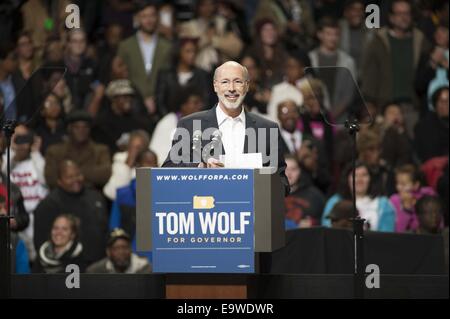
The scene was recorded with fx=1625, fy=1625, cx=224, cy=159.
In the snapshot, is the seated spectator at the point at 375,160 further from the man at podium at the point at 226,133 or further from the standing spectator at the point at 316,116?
the man at podium at the point at 226,133

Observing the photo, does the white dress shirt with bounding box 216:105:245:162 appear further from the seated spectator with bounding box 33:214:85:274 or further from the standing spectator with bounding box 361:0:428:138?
the standing spectator with bounding box 361:0:428:138

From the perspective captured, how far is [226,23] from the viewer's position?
54.0ft

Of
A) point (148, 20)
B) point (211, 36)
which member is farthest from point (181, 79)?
point (211, 36)

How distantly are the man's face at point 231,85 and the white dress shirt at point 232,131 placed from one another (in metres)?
0.11

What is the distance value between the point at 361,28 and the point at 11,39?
11.2 feet

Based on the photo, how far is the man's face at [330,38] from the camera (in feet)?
51.0

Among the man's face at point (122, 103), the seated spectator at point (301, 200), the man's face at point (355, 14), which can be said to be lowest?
the seated spectator at point (301, 200)

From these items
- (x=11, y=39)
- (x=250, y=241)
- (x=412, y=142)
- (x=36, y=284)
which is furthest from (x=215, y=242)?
(x=11, y=39)

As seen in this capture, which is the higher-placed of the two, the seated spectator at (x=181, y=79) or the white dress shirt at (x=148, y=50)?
the white dress shirt at (x=148, y=50)

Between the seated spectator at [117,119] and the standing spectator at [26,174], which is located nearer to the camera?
the standing spectator at [26,174]

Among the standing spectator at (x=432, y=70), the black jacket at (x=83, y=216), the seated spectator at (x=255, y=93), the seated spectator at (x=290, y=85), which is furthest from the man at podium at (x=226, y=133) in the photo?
the standing spectator at (x=432, y=70)

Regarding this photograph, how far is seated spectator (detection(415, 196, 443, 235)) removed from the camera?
41.2 feet

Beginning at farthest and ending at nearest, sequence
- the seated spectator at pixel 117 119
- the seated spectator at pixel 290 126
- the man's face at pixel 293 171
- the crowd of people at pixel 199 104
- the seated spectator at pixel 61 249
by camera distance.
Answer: the seated spectator at pixel 117 119 → the seated spectator at pixel 290 126 → the man's face at pixel 293 171 → the crowd of people at pixel 199 104 → the seated spectator at pixel 61 249

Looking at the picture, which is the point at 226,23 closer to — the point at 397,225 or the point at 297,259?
the point at 397,225
